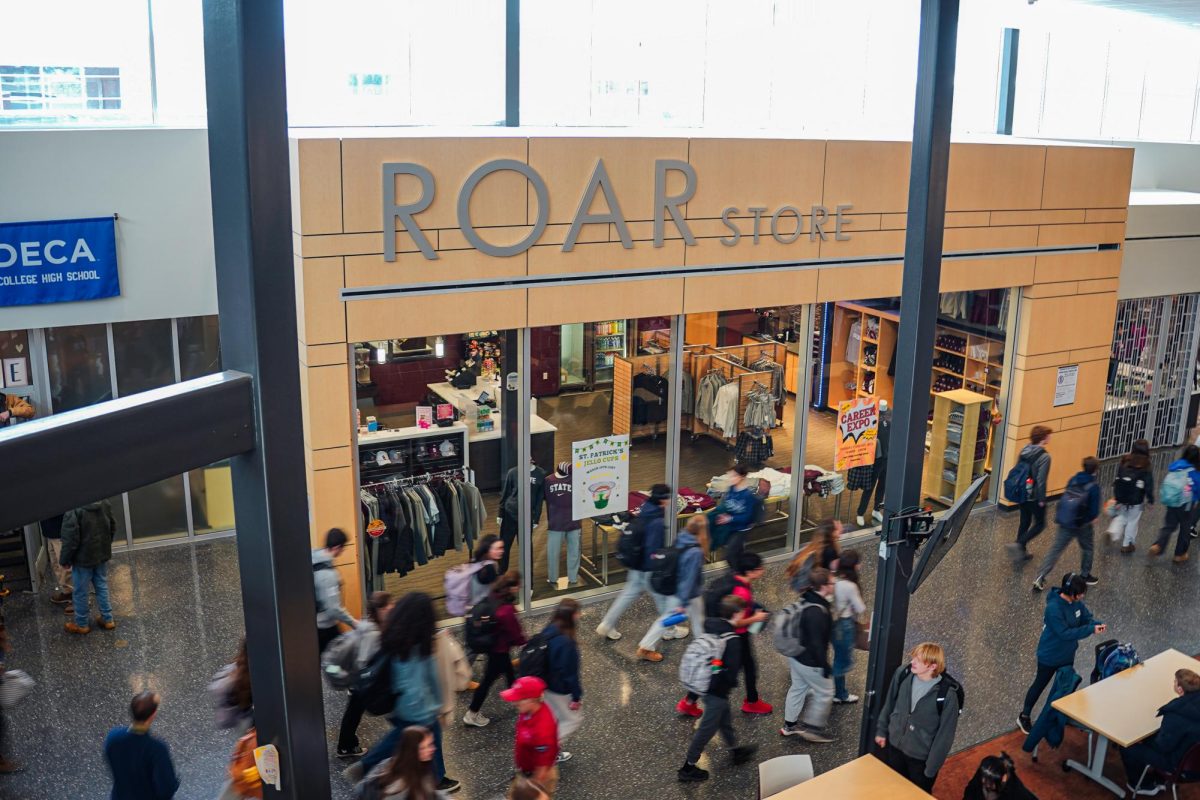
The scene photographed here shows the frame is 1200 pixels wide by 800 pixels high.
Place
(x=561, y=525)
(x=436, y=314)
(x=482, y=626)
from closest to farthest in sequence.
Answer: (x=482, y=626)
(x=436, y=314)
(x=561, y=525)

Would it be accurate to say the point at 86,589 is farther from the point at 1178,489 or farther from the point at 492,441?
the point at 1178,489

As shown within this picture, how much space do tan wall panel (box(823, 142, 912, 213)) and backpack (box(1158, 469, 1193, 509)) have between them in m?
3.80

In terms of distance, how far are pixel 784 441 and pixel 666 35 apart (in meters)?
5.26

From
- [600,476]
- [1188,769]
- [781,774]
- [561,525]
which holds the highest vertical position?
[600,476]

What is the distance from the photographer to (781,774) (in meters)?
5.88

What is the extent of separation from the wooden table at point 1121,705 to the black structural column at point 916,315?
1.25 m

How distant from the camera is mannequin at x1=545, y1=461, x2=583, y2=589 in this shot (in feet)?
30.3

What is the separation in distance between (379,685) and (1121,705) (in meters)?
4.93

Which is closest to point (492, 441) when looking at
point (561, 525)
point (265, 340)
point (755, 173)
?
point (561, 525)

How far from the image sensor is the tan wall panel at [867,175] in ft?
32.8

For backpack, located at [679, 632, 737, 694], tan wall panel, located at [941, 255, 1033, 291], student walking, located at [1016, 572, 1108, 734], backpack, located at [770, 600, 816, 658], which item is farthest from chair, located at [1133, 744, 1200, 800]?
tan wall panel, located at [941, 255, 1033, 291]

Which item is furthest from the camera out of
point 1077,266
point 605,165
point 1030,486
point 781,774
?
point 1077,266

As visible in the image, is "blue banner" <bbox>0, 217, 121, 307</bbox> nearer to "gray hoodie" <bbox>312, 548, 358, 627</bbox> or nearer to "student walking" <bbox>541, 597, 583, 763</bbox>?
"gray hoodie" <bbox>312, 548, 358, 627</bbox>

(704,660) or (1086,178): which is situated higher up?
(1086,178)
